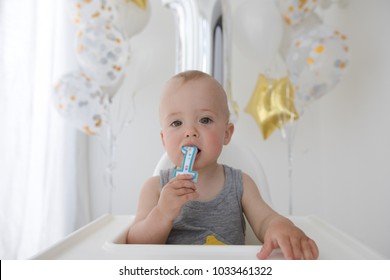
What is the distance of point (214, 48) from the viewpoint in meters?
1.55

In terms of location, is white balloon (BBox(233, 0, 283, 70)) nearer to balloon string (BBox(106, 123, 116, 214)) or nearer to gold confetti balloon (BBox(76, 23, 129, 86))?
gold confetti balloon (BBox(76, 23, 129, 86))

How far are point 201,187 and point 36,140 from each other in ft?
4.23

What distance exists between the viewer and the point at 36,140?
201 centimetres

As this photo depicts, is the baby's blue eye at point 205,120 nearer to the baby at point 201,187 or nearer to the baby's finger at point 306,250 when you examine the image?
the baby at point 201,187

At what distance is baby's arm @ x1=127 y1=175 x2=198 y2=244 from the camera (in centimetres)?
76

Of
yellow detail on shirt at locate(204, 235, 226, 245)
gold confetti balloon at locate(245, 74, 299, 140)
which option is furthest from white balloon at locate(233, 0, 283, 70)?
yellow detail on shirt at locate(204, 235, 226, 245)

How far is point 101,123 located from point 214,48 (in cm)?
77

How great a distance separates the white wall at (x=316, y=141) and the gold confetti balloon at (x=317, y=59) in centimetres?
45

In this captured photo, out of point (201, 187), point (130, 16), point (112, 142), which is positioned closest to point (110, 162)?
point (112, 142)

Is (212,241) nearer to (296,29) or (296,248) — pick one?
(296,248)

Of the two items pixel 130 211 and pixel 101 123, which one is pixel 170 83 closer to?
pixel 101 123

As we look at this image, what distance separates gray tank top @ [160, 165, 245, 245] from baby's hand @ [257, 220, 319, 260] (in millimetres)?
224

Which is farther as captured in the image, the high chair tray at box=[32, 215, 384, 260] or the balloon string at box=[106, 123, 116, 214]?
the balloon string at box=[106, 123, 116, 214]

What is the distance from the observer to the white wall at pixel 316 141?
89.6 inches
